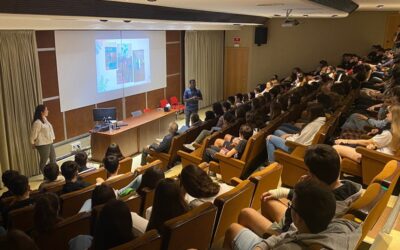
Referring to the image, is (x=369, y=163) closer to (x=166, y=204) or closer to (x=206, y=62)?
(x=166, y=204)

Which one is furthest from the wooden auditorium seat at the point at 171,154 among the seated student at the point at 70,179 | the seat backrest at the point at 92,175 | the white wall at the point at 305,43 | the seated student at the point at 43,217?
the white wall at the point at 305,43

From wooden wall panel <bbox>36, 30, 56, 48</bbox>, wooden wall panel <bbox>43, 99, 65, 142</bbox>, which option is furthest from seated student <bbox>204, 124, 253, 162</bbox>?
wooden wall panel <bbox>36, 30, 56, 48</bbox>

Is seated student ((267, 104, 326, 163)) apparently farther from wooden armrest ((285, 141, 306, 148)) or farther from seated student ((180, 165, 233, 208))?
seated student ((180, 165, 233, 208))

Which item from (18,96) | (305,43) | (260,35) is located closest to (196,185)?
(18,96)

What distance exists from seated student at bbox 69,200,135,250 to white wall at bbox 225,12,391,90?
10582 millimetres

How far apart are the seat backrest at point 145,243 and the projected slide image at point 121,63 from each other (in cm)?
621

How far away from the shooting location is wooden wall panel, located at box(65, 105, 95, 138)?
741cm

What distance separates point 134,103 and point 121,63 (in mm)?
1139

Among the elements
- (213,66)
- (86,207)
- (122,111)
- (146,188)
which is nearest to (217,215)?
(146,188)

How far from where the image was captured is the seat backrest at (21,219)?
302 cm

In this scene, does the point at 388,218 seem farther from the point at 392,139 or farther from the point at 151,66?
the point at 151,66

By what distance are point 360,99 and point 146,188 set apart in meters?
4.71

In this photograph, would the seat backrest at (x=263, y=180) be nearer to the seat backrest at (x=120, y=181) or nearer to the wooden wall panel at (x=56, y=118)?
the seat backrest at (x=120, y=181)

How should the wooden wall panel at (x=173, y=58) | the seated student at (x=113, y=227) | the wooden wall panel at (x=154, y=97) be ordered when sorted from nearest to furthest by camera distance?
the seated student at (x=113, y=227)
the wooden wall panel at (x=154, y=97)
the wooden wall panel at (x=173, y=58)
